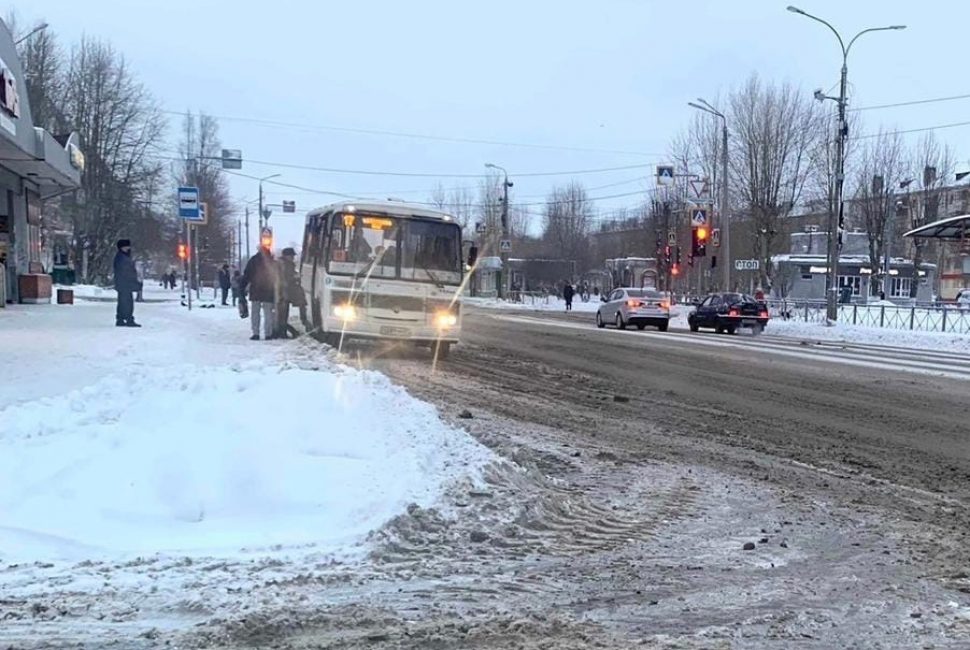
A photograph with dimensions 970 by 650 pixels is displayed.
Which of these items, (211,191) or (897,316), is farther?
(211,191)

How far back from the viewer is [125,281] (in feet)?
→ 56.1

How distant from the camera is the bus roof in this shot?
15117 millimetres

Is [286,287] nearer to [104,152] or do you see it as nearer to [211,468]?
[211,468]

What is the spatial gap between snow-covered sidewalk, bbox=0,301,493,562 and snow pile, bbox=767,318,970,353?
21365 millimetres

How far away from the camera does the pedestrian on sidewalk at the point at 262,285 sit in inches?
621

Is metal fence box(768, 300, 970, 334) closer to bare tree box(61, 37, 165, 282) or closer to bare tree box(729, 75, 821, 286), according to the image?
bare tree box(729, 75, 821, 286)

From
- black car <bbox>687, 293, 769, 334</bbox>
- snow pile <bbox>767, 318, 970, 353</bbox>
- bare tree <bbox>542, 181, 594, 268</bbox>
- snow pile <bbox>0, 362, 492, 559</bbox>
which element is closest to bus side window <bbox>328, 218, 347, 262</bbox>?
snow pile <bbox>0, 362, 492, 559</bbox>

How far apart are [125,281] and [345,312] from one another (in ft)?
19.3

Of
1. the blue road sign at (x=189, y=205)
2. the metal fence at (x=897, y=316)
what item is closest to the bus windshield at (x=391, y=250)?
the blue road sign at (x=189, y=205)

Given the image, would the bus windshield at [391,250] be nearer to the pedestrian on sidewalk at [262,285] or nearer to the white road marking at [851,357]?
the pedestrian on sidewalk at [262,285]

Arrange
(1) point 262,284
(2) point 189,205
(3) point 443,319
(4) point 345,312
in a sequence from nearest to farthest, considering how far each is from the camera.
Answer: (4) point 345,312
(3) point 443,319
(1) point 262,284
(2) point 189,205

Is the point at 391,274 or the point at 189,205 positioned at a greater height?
the point at 189,205

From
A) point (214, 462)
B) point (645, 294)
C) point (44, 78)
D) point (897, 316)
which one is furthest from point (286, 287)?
point (44, 78)

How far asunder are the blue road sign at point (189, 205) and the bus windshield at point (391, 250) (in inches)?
345
